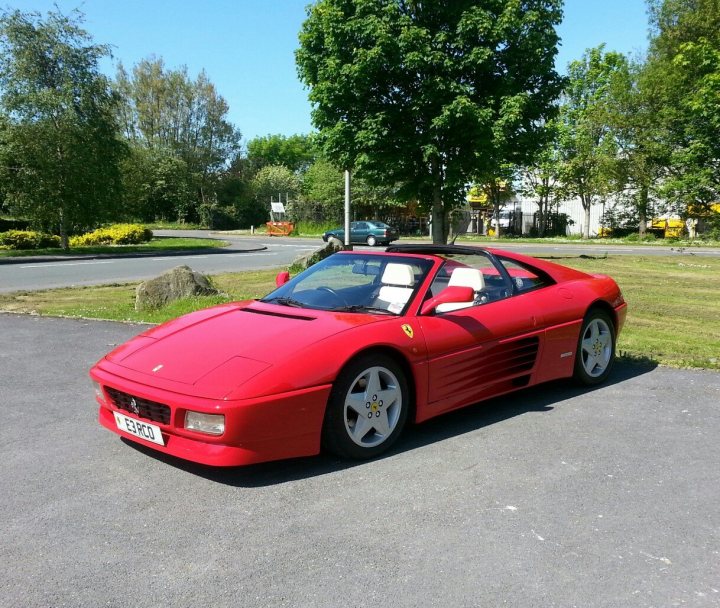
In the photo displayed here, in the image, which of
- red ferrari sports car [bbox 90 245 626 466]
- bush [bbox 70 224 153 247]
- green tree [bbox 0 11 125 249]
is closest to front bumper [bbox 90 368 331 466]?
red ferrari sports car [bbox 90 245 626 466]

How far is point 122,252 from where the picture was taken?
29047 mm

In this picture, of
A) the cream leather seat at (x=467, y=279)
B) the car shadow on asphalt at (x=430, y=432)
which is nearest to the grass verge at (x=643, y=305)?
the car shadow on asphalt at (x=430, y=432)

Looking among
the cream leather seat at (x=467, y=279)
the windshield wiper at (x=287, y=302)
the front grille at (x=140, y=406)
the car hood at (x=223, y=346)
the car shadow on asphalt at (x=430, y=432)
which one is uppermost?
the cream leather seat at (x=467, y=279)

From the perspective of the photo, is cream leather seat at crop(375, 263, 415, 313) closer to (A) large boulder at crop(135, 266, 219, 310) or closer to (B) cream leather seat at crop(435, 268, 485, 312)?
(B) cream leather seat at crop(435, 268, 485, 312)

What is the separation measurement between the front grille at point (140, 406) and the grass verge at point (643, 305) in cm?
489

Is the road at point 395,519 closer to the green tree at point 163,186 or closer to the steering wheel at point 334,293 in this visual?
the steering wheel at point 334,293

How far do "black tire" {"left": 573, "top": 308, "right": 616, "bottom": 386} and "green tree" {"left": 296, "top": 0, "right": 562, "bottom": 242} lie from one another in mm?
10887

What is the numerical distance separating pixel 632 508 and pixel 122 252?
28.5 metres

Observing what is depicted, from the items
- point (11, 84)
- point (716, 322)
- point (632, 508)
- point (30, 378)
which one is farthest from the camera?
point (11, 84)

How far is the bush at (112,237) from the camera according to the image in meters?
36.6

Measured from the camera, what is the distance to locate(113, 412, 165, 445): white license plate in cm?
365

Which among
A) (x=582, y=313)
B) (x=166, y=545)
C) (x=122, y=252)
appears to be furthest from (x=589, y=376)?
(x=122, y=252)

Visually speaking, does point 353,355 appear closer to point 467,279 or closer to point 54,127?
point 467,279

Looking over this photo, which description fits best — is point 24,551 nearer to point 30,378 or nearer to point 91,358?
point 30,378
